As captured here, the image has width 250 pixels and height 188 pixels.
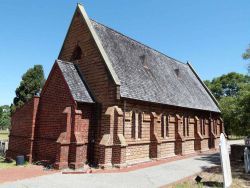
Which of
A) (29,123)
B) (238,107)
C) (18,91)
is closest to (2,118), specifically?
(18,91)

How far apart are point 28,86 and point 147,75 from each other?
35015 mm

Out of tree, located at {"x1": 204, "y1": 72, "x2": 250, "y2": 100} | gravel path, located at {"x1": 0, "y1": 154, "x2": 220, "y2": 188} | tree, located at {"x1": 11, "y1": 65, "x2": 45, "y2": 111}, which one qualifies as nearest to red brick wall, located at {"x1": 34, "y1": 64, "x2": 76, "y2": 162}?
gravel path, located at {"x1": 0, "y1": 154, "x2": 220, "y2": 188}

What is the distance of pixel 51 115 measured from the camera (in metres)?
18.2

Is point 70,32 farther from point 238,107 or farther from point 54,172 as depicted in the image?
point 238,107

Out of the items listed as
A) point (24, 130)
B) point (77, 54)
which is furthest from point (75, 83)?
point (24, 130)

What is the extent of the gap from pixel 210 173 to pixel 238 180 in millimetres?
1970

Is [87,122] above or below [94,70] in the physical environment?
below

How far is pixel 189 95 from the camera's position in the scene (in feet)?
89.8

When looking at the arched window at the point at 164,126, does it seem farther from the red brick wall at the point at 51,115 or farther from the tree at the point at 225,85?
the tree at the point at 225,85

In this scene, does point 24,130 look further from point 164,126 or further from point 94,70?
point 164,126

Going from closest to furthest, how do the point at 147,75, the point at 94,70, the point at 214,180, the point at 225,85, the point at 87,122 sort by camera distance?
the point at 214,180, the point at 87,122, the point at 94,70, the point at 147,75, the point at 225,85

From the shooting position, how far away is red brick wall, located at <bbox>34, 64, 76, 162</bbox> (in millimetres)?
17312

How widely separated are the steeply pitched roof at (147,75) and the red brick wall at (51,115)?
3982mm

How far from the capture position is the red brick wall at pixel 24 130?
18.7m
